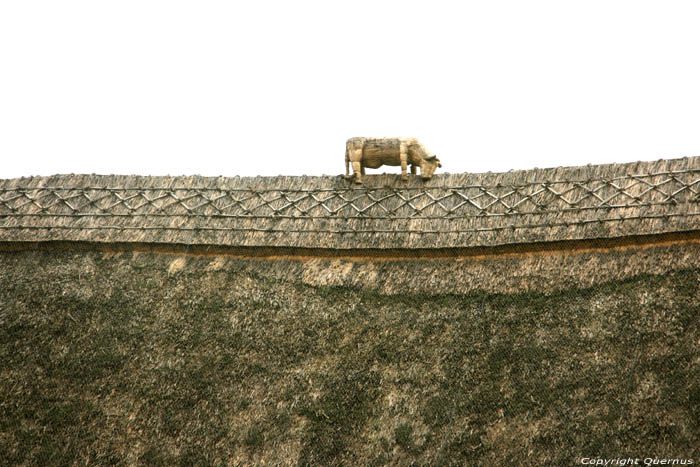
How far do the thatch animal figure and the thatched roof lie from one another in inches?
7.0

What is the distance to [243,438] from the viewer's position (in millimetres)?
8461

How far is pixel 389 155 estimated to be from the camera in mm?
10586

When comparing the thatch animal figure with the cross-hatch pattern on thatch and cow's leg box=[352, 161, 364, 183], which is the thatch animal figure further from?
the cross-hatch pattern on thatch

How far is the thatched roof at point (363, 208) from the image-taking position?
898cm

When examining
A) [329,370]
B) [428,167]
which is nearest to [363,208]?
[428,167]

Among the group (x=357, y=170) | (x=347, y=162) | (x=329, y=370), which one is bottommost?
(x=329, y=370)

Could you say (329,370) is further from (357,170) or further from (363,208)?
(357,170)

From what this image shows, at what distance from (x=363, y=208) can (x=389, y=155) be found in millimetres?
860

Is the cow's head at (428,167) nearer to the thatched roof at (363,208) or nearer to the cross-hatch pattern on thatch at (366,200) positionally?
the thatched roof at (363,208)

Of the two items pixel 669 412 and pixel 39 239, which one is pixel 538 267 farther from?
pixel 39 239

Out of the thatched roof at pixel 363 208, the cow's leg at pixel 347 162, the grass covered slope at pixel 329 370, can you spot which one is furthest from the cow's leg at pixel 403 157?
the grass covered slope at pixel 329 370

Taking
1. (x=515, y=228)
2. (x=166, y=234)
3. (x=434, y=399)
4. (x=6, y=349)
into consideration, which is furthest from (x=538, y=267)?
(x=6, y=349)

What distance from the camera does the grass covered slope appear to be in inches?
297

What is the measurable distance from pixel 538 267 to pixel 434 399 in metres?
2.03
